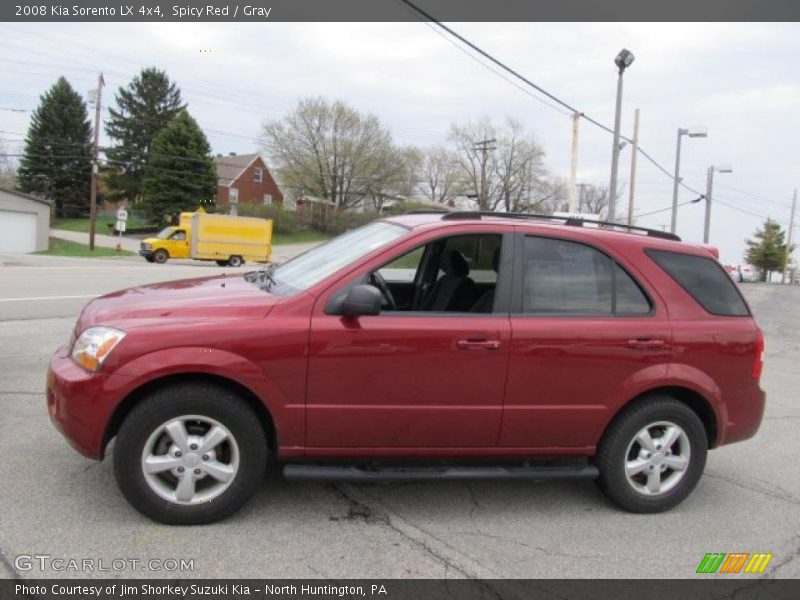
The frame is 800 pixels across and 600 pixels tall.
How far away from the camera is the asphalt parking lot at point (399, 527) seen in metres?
3.20

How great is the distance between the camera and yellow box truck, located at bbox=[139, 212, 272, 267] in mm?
34656

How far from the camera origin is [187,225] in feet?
118

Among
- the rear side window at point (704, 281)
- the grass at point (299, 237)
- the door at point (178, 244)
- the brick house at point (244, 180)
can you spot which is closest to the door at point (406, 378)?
the rear side window at point (704, 281)

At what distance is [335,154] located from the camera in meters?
65.9

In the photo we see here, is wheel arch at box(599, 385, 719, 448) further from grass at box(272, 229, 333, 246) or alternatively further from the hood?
grass at box(272, 229, 333, 246)

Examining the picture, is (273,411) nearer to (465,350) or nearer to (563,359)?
(465,350)

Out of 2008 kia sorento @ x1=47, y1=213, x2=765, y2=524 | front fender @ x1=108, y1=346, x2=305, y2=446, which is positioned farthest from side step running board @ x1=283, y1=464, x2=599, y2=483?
front fender @ x1=108, y1=346, x2=305, y2=446

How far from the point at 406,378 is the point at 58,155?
230 feet

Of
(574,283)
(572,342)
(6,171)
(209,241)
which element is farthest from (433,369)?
(6,171)

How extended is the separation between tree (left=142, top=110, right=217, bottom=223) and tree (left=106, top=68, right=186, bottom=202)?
660 centimetres

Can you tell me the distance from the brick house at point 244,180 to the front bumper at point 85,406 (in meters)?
74.1

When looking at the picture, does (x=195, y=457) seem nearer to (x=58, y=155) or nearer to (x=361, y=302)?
(x=361, y=302)

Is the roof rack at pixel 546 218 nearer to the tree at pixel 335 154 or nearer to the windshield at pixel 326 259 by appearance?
the windshield at pixel 326 259

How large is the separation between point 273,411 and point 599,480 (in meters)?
2.02
